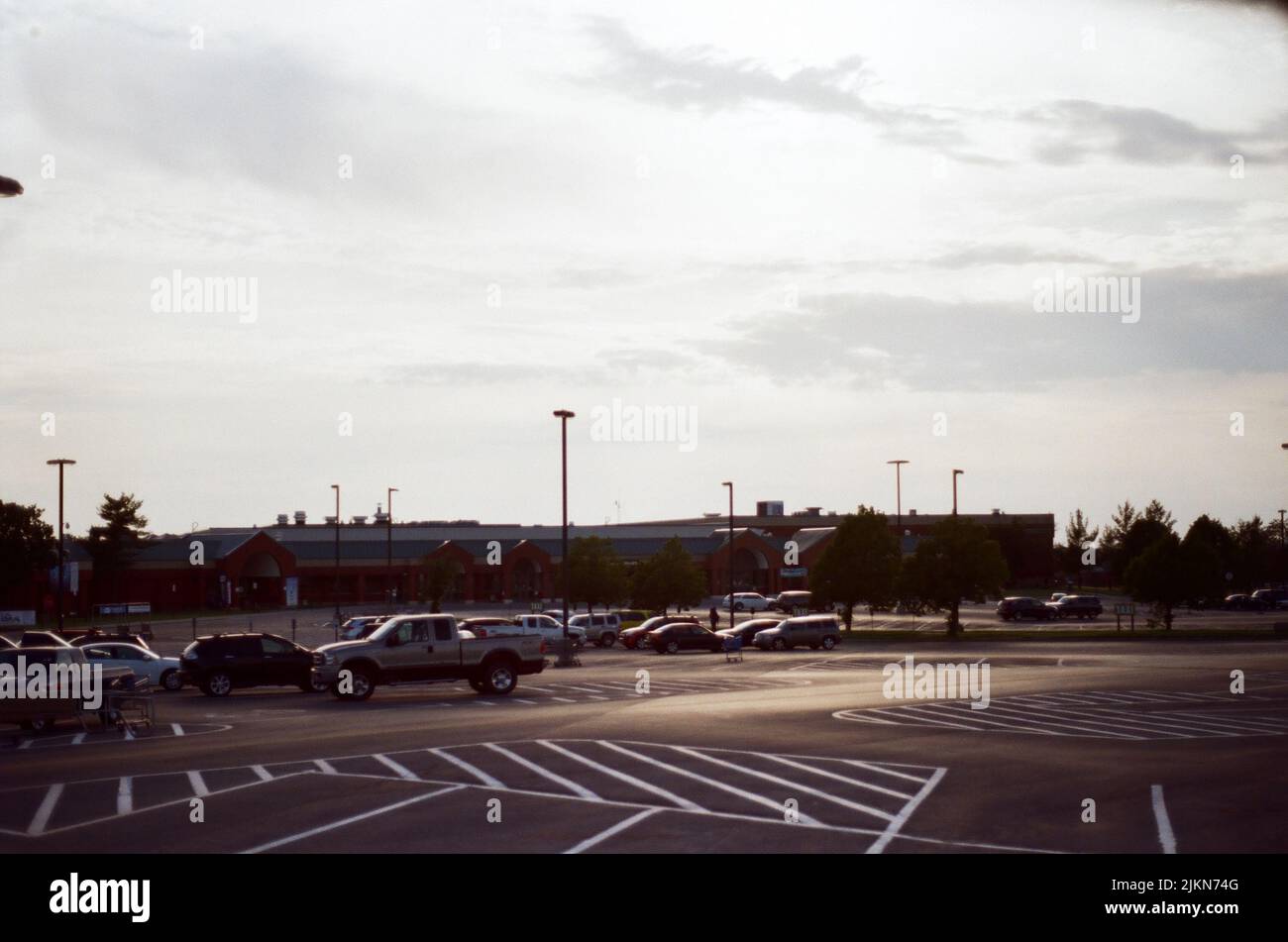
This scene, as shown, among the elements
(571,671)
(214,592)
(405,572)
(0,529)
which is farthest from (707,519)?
(571,671)

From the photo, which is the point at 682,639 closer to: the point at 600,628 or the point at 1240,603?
the point at 600,628

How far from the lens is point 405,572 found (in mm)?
104938

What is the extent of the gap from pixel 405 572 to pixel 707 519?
6754 centimetres

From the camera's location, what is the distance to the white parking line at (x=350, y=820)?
498 inches

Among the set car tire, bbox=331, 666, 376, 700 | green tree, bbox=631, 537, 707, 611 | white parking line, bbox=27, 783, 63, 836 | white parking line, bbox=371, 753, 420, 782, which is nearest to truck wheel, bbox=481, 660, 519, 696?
car tire, bbox=331, 666, 376, 700

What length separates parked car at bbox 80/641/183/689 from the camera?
35062 mm

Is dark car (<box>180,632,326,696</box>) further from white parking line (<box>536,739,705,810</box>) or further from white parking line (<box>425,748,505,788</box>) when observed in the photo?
white parking line (<box>536,739,705,810</box>)

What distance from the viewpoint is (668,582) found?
6606 cm

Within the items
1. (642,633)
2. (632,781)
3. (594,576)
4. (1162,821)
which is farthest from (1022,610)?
(1162,821)

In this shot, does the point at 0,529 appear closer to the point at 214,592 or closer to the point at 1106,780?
the point at 214,592

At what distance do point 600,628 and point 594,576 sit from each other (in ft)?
34.8

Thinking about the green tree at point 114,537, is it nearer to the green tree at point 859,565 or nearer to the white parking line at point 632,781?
the green tree at point 859,565

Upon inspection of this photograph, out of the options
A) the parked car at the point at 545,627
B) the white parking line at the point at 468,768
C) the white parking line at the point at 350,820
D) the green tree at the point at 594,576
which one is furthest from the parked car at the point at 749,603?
the white parking line at the point at 350,820

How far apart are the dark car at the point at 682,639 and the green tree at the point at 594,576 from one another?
15745mm
